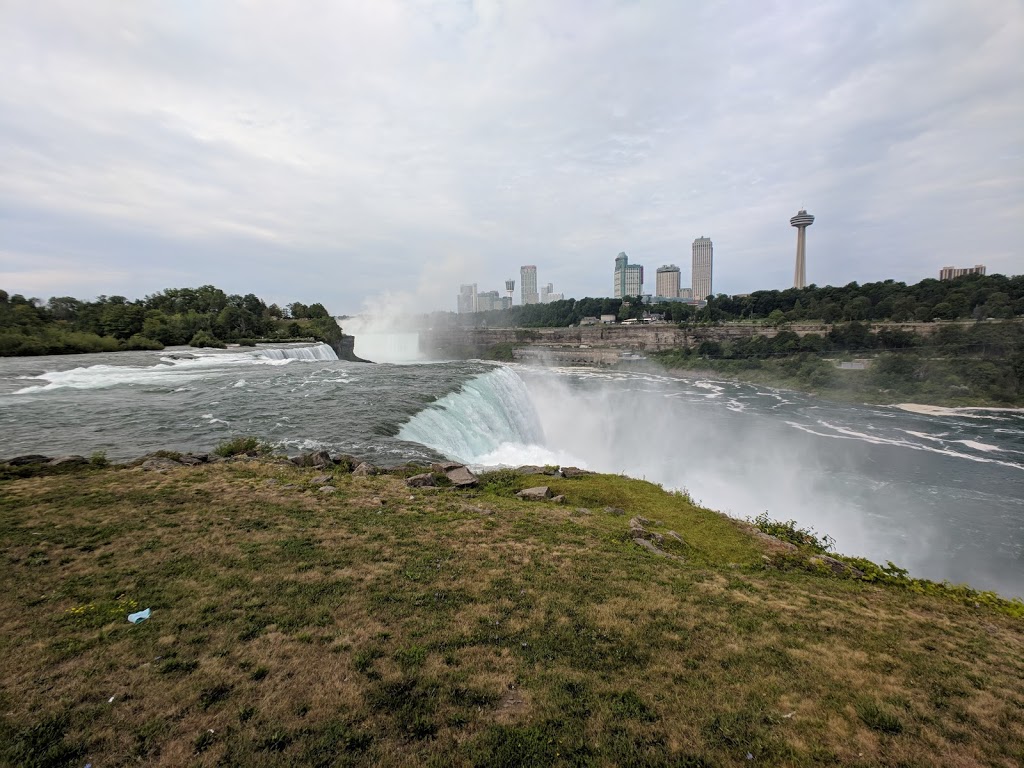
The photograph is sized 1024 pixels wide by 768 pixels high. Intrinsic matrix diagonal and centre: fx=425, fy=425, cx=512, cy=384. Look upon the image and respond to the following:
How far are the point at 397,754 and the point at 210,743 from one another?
163 centimetres

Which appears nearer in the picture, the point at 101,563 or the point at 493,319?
the point at 101,563

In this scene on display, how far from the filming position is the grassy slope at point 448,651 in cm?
389

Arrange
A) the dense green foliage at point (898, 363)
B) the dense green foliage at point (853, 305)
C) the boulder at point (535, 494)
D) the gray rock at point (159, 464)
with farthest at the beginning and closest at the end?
the dense green foliage at point (853, 305) < the dense green foliage at point (898, 363) < the boulder at point (535, 494) < the gray rock at point (159, 464)

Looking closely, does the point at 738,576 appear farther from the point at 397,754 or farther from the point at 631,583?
the point at 397,754

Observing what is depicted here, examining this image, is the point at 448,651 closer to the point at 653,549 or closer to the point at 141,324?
the point at 653,549

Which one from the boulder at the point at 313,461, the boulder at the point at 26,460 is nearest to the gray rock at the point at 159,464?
the boulder at the point at 26,460

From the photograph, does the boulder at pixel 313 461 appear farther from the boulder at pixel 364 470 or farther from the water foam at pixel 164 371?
the water foam at pixel 164 371

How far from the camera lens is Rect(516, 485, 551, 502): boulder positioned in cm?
1220

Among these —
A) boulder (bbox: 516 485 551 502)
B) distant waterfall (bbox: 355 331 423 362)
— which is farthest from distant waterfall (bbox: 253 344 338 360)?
distant waterfall (bbox: 355 331 423 362)

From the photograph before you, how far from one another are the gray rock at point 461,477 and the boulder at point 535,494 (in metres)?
1.45

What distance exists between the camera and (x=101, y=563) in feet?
21.4

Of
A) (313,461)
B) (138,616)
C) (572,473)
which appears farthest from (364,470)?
(138,616)

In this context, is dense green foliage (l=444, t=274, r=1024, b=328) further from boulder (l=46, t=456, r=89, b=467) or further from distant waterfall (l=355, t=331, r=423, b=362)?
boulder (l=46, t=456, r=89, b=467)

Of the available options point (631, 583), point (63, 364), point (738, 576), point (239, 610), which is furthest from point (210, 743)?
point (63, 364)
